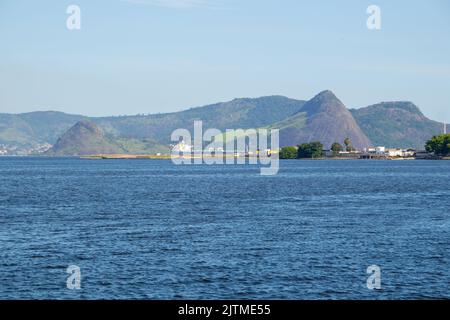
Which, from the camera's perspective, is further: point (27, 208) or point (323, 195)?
point (323, 195)

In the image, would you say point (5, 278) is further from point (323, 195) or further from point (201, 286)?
point (323, 195)

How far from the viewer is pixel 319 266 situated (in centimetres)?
4731

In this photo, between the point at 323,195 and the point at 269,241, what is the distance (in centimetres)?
6489

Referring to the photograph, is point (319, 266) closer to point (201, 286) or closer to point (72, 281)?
point (201, 286)

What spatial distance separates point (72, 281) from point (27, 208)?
56091 mm

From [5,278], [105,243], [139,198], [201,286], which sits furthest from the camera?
[139,198]
